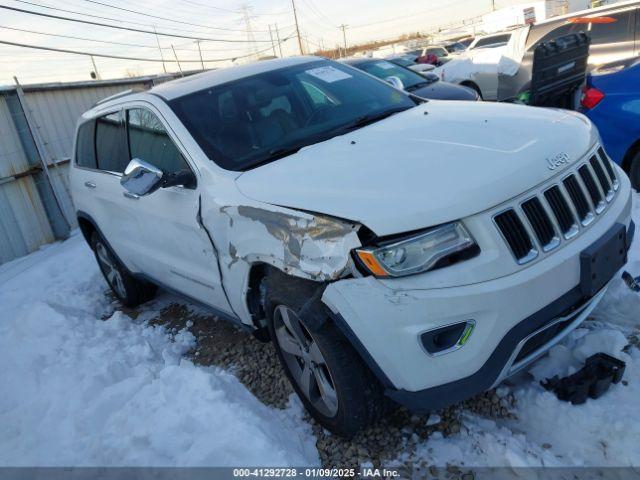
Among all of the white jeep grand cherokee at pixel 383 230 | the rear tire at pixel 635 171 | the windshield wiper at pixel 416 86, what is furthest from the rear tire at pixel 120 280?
the windshield wiper at pixel 416 86

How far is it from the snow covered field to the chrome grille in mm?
747

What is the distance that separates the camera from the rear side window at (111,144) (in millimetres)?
4082

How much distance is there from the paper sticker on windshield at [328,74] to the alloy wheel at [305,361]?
1.91 m

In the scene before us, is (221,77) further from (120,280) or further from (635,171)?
(635,171)

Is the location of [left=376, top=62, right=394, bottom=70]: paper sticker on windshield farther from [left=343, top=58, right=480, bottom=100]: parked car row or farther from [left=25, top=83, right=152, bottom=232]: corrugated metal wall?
[left=25, top=83, right=152, bottom=232]: corrugated metal wall

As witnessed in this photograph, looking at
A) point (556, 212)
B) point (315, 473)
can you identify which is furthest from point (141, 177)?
point (556, 212)

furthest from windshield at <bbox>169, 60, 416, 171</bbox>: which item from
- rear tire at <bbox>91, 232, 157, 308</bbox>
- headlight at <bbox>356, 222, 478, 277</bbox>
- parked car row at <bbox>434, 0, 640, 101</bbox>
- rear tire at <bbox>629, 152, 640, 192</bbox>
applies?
parked car row at <bbox>434, 0, 640, 101</bbox>

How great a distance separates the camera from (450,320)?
203cm

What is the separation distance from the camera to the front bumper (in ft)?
6.68

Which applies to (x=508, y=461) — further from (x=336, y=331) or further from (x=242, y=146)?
(x=242, y=146)

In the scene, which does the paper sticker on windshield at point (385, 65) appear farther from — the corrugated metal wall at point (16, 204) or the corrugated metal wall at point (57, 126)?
the corrugated metal wall at point (16, 204)

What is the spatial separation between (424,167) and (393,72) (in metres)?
7.01

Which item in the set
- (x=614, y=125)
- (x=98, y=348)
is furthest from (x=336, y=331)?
(x=614, y=125)

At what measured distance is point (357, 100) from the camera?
358 centimetres
